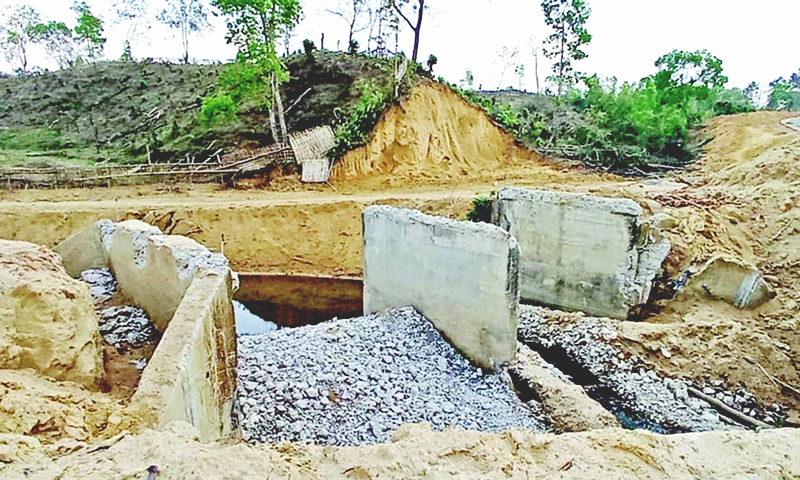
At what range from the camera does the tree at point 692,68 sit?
29828mm

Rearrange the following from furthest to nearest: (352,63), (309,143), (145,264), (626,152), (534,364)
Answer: (352,63) → (626,152) → (309,143) → (534,364) → (145,264)

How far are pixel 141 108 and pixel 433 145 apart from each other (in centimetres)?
1726

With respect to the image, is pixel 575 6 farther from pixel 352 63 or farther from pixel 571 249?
pixel 571 249

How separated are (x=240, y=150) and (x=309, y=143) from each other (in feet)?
11.5

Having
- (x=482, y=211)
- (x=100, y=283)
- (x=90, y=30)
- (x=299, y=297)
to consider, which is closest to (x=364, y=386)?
(x=100, y=283)

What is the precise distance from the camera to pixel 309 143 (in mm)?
18719

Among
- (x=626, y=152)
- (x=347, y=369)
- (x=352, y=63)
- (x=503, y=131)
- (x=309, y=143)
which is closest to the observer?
(x=347, y=369)

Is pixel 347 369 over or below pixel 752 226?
below

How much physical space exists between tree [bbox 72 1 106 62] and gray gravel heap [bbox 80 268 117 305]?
116ft

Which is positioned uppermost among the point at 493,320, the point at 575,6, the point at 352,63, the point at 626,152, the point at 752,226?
the point at 575,6

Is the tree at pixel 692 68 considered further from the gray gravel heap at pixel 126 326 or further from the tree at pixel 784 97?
the gray gravel heap at pixel 126 326

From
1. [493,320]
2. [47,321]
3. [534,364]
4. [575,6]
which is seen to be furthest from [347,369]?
[575,6]

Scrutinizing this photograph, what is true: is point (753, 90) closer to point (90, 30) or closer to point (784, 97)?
point (784, 97)

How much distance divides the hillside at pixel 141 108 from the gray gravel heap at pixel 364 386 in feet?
44.7
